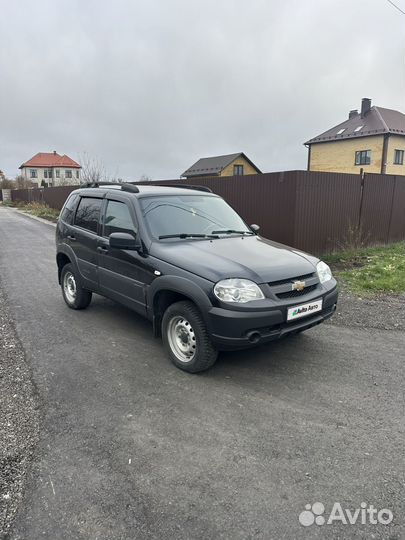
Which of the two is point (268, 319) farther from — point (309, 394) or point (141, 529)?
point (141, 529)

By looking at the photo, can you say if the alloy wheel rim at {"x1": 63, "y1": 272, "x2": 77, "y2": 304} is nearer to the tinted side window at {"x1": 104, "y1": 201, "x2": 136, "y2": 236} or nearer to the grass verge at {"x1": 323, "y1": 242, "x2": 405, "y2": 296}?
the tinted side window at {"x1": 104, "y1": 201, "x2": 136, "y2": 236}

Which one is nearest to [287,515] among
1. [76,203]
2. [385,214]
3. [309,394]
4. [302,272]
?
[309,394]

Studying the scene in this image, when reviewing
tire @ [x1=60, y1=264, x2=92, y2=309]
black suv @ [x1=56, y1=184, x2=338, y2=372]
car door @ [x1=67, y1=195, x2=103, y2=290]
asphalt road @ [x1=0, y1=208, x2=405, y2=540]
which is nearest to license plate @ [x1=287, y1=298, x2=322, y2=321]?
black suv @ [x1=56, y1=184, x2=338, y2=372]

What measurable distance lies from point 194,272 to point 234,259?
0.43 m

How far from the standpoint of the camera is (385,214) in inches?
461

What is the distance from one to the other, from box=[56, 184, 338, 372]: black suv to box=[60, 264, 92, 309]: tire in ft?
0.44

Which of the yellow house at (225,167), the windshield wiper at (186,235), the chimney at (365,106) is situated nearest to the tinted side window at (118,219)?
the windshield wiper at (186,235)

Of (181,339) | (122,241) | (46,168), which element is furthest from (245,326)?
(46,168)

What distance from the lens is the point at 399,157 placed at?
127 ft

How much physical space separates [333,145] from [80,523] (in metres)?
45.1

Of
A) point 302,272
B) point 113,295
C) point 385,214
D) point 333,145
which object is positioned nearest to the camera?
point 302,272

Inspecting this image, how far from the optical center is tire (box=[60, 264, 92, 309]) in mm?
5809

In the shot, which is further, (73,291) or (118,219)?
(73,291)

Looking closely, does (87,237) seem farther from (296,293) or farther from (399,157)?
(399,157)
